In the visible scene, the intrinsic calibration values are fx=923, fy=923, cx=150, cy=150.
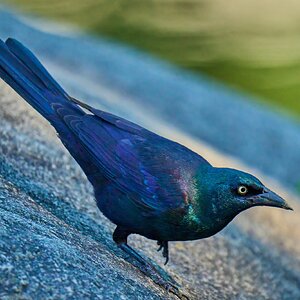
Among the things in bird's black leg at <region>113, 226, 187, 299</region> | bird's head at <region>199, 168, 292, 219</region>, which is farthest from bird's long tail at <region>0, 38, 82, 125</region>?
bird's head at <region>199, 168, 292, 219</region>

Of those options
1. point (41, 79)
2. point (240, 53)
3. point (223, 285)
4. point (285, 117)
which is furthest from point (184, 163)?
point (240, 53)

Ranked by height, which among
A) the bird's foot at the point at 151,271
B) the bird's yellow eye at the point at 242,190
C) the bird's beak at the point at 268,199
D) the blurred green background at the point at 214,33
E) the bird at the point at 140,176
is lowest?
the bird's foot at the point at 151,271

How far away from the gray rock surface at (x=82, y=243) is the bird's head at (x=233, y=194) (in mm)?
452

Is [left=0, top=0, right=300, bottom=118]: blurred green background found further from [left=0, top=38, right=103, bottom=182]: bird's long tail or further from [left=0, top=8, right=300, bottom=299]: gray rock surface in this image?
[left=0, top=38, right=103, bottom=182]: bird's long tail

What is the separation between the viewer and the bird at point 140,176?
3.71 metres

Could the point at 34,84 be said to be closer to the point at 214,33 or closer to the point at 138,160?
the point at 138,160

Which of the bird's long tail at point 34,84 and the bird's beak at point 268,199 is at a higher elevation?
the bird's beak at point 268,199

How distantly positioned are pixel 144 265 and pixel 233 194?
565 millimetres

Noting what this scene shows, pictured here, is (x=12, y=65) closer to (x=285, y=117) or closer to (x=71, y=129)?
(x=71, y=129)

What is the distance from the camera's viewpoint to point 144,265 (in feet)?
13.1

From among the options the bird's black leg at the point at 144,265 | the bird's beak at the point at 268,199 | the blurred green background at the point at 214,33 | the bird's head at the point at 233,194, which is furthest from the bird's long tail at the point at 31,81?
the blurred green background at the point at 214,33

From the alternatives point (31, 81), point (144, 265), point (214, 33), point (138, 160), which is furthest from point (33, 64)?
point (214, 33)

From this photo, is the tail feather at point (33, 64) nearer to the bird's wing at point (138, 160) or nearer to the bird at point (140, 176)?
the bird at point (140, 176)

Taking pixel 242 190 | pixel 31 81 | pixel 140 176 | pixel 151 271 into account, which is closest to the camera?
pixel 242 190
